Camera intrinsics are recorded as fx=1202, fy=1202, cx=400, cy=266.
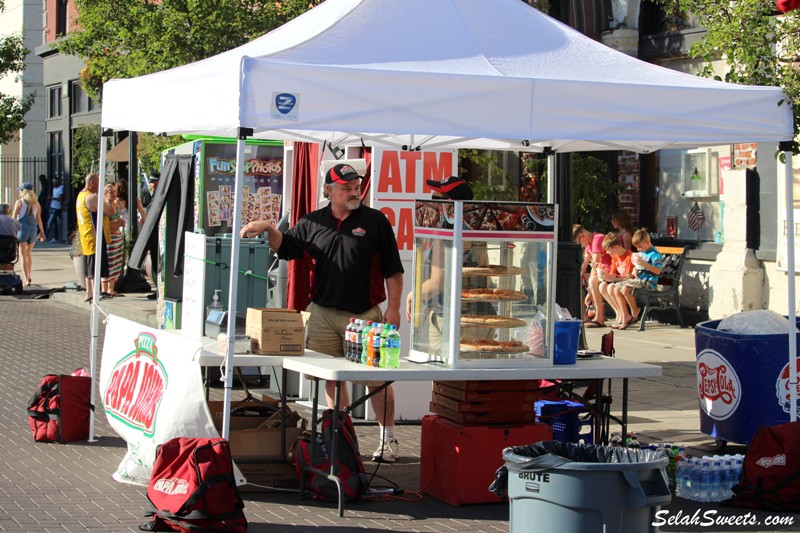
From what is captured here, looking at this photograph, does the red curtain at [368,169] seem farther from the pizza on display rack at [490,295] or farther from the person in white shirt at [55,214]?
the person in white shirt at [55,214]

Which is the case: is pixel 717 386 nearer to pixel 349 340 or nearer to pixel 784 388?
pixel 784 388

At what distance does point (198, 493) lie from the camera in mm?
6480

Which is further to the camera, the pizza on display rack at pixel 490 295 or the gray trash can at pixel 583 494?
the pizza on display rack at pixel 490 295

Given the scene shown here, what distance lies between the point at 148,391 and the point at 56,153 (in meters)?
34.4

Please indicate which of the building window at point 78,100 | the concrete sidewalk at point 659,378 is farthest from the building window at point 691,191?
the building window at point 78,100

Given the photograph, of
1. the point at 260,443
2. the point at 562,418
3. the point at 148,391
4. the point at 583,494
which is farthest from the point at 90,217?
the point at 583,494

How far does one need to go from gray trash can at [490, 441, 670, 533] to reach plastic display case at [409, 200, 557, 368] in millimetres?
1606

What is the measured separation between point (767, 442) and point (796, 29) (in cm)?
372

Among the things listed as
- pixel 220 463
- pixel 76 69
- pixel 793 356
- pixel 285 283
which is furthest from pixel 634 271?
pixel 76 69

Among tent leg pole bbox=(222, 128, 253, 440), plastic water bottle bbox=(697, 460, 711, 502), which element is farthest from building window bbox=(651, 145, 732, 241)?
tent leg pole bbox=(222, 128, 253, 440)

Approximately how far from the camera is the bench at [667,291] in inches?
620

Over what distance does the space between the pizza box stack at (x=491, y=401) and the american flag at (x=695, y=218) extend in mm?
9636

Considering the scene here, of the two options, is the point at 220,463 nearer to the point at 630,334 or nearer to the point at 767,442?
the point at 767,442

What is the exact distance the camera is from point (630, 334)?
610 inches
